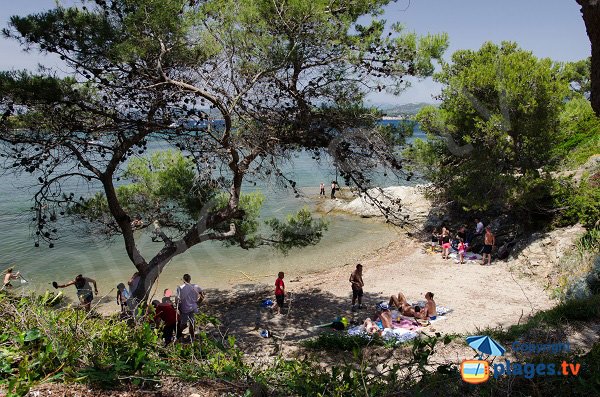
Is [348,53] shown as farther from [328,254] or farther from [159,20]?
[328,254]

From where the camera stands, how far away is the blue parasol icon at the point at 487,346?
14.1ft

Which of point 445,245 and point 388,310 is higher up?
point 445,245

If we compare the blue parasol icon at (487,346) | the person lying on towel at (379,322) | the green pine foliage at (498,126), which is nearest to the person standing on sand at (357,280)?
the person lying on towel at (379,322)

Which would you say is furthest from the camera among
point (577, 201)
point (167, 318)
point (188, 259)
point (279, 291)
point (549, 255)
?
point (188, 259)

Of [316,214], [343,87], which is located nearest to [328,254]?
[316,214]

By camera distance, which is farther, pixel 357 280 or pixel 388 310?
pixel 357 280

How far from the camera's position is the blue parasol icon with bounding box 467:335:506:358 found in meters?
4.30

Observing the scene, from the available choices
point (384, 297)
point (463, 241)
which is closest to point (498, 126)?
point (463, 241)

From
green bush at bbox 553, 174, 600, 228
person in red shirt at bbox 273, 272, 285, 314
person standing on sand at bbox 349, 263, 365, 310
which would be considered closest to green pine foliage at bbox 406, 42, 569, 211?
green bush at bbox 553, 174, 600, 228

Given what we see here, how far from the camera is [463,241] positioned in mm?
14453

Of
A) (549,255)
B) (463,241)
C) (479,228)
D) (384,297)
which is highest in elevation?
(479,228)

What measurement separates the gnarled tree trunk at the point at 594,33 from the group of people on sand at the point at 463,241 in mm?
10167

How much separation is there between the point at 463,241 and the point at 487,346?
34.9ft

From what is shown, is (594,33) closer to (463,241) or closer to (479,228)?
(463,241)
